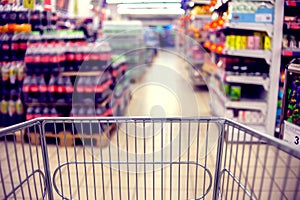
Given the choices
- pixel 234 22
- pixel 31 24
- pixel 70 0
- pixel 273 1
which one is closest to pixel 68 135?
pixel 31 24

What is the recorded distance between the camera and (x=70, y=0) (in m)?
9.35

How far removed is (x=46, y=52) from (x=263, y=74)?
2874mm

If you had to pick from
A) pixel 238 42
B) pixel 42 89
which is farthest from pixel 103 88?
pixel 238 42

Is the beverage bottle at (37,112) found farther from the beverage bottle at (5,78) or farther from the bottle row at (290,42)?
the bottle row at (290,42)

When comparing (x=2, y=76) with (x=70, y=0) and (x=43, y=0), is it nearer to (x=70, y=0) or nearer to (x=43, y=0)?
(x=43, y=0)

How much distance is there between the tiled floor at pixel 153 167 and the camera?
5.92 ft

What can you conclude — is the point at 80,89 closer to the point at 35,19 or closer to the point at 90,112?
the point at 90,112

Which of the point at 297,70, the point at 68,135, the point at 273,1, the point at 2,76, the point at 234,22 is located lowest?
the point at 68,135

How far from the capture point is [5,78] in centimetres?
400

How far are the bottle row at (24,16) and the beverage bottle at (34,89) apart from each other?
792mm

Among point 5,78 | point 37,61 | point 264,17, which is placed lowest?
point 5,78

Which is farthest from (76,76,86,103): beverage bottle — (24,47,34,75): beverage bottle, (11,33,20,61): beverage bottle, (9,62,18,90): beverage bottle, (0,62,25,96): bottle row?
(11,33,20,61): beverage bottle

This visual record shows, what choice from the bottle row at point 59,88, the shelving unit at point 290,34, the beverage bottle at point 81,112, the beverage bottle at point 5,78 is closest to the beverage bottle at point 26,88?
the bottle row at point 59,88

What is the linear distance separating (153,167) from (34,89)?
256cm
